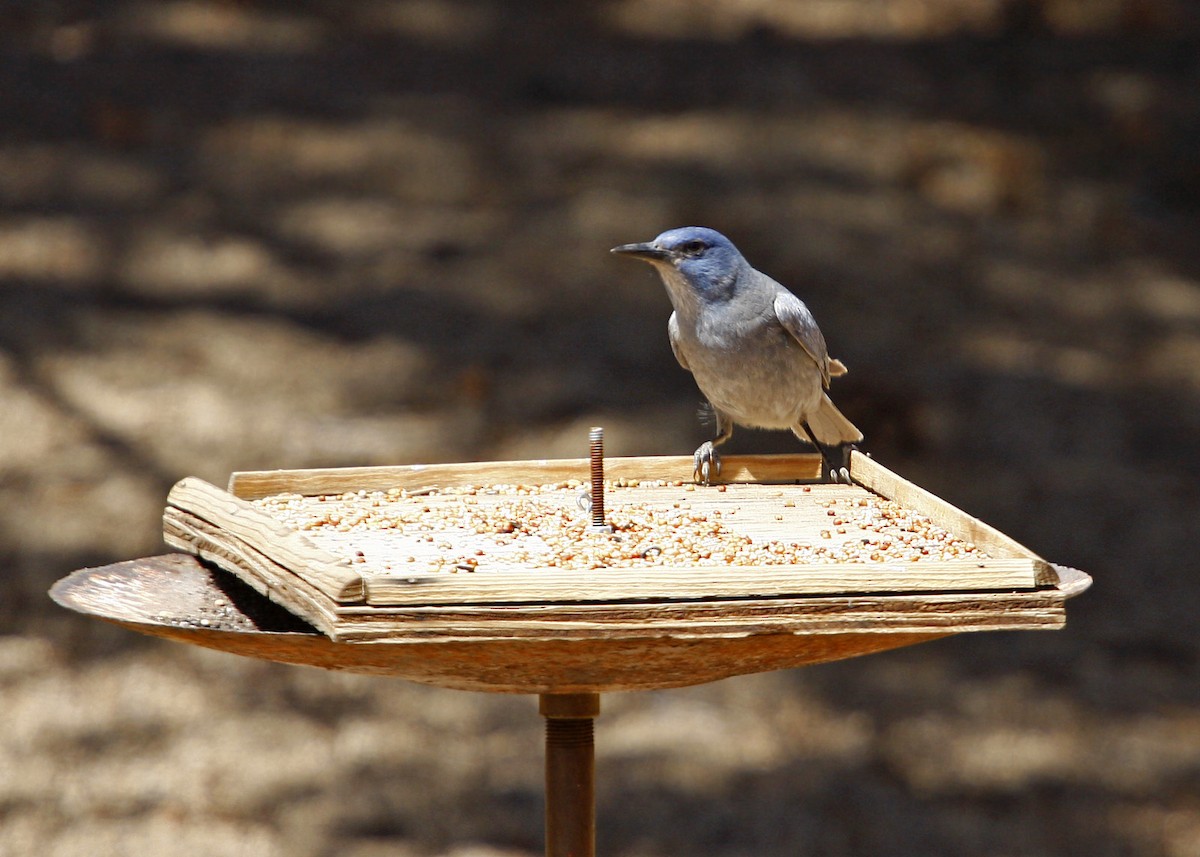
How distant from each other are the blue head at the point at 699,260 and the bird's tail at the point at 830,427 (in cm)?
46

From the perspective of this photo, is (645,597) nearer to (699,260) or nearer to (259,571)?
(259,571)

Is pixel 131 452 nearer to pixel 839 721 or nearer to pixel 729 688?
pixel 729 688

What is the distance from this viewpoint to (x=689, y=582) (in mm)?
2221

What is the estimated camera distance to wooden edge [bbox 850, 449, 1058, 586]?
94.5 inches

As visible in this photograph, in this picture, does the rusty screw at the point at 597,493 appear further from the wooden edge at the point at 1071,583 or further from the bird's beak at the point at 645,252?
the wooden edge at the point at 1071,583

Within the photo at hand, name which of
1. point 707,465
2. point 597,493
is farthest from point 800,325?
point 597,493

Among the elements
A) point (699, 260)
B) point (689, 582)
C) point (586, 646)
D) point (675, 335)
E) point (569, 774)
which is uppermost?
point (699, 260)

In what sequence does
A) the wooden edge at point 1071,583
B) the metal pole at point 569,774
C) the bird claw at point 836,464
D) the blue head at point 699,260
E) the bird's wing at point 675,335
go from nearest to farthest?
1. the wooden edge at point 1071,583
2. the metal pole at point 569,774
3. the blue head at point 699,260
4. the bird claw at point 836,464
5. the bird's wing at point 675,335

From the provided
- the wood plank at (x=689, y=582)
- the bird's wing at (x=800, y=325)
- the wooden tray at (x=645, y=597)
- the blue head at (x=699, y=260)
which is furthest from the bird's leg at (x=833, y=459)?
the wood plank at (x=689, y=582)

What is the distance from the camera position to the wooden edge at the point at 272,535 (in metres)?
2.15

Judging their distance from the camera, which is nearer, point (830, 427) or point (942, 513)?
point (942, 513)

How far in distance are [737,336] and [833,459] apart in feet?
1.43

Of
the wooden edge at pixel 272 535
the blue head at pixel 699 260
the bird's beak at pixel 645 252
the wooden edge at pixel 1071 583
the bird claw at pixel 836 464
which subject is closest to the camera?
the wooden edge at pixel 272 535

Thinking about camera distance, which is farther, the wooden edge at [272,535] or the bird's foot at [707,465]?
the bird's foot at [707,465]
